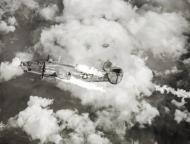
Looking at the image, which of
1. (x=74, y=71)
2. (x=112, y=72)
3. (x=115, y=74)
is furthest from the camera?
(x=74, y=71)

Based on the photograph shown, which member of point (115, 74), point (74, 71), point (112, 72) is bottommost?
point (74, 71)

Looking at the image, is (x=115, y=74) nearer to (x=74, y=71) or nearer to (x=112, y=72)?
(x=112, y=72)

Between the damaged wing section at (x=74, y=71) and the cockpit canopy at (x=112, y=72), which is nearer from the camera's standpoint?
the cockpit canopy at (x=112, y=72)

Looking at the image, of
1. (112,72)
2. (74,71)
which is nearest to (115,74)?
(112,72)

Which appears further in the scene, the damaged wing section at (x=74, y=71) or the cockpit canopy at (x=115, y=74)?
the damaged wing section at (x=74, y=71)

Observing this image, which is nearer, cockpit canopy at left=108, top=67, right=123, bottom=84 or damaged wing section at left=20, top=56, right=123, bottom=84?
cockpit canopy at left=108, top=67, right=123, bottom=84

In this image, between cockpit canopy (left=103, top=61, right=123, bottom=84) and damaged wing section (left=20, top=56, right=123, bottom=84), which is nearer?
cockpit canopy (left=103, top=61, right=123, bottom=84)

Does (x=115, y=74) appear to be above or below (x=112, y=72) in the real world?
below

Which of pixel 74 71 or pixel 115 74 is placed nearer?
pixel 115 74
